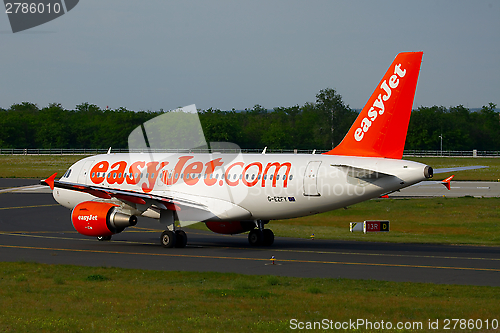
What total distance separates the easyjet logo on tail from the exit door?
8.58 ft

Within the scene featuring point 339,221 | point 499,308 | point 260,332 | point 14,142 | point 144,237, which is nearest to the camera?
point 260,332

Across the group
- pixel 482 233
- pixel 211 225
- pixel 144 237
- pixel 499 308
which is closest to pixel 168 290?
pixel 499 308

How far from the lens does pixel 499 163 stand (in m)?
109

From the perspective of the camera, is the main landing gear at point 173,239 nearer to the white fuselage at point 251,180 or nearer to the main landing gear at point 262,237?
the white fuselage at point 251,180

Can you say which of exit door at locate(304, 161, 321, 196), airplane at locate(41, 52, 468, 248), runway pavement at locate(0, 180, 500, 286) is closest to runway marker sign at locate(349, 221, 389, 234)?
runway pavement at locate(0, 180, 500, 286)

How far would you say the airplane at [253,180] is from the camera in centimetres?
2647

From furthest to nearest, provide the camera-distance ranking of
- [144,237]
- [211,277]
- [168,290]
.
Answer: [144,237]
[211,277]
[168,290]

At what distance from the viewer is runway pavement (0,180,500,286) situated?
22.8 m

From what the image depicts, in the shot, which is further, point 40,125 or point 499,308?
point 40,125

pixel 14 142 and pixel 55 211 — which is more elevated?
pixel 14 142

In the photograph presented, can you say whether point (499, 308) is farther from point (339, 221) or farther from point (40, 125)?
point (40, 125)

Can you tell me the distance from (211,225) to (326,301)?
51.2ft

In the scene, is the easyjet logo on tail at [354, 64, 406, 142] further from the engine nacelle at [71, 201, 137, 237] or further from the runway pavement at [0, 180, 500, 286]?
the engine nacelle at [71, 201, 137, 237]

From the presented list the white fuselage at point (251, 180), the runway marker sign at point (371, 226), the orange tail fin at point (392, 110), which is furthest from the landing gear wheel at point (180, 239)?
the runway marker sign at point (371, 226)
